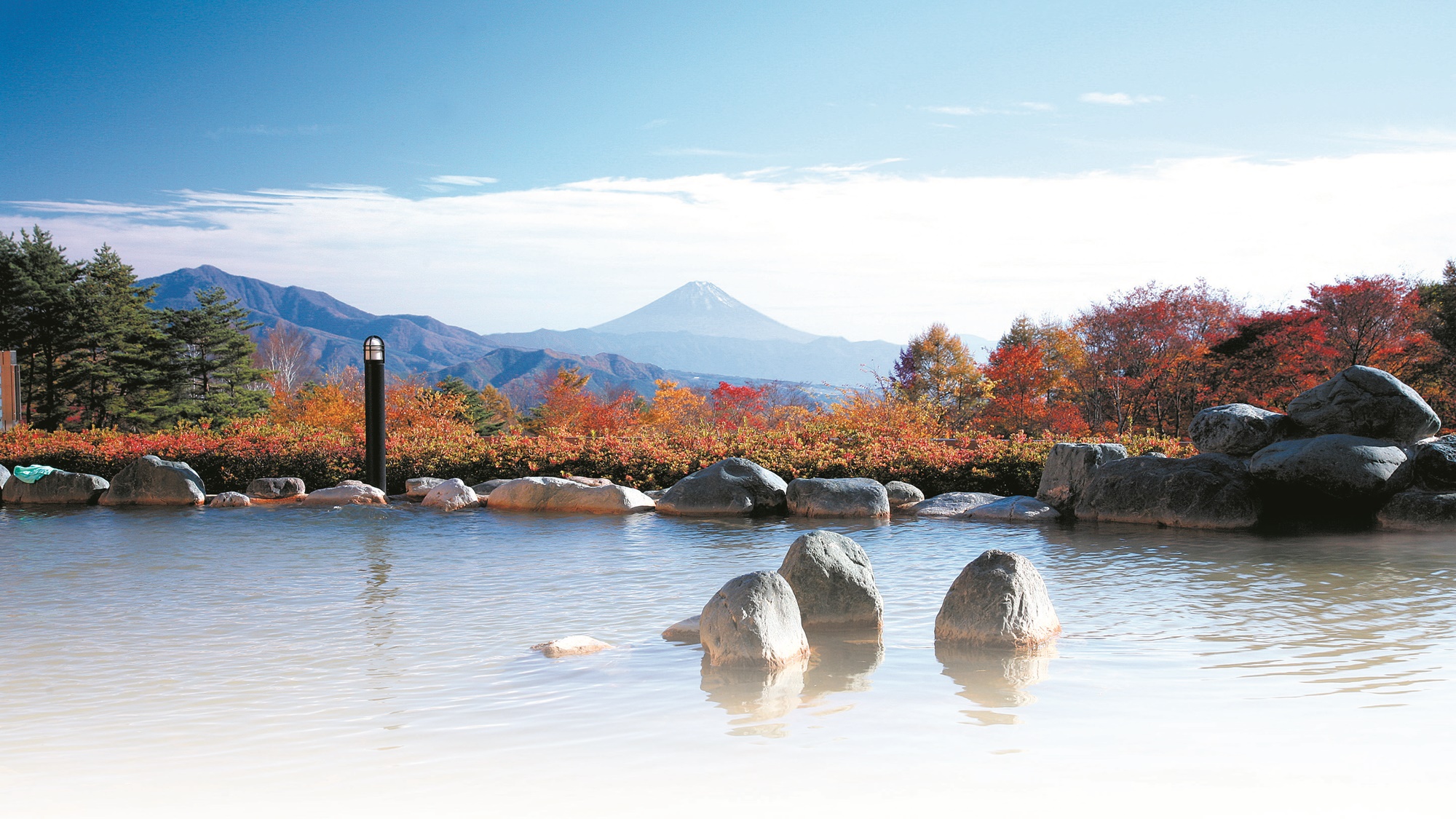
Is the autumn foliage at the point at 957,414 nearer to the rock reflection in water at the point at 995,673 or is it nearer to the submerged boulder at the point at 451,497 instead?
the submerged boulder at the point at 451,497

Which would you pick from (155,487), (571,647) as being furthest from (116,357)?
(571,647)

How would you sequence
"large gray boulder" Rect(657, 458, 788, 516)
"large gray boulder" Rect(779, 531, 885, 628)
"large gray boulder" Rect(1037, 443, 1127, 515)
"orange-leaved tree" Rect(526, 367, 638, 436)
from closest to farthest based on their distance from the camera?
"large gray boulder" Rect(779, 531, 885, 628) < "large gray boulder" Rect(1037, 443, 1127, 515) < "large gray boulder" Rect(657, 458, 788, 516) < "orange-leaved tree" Rect(526, 367, 638, 436)

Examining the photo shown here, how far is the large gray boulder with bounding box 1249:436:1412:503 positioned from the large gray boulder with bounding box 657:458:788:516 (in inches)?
223

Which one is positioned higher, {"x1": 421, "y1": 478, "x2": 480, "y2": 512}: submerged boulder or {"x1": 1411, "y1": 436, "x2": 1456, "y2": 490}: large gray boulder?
{"x1": 1411, "y1": 436, "x2": 1456, "y2": 490}: large gray boulder

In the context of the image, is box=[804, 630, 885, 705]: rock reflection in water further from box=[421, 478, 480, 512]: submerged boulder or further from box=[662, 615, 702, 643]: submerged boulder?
box=[421, 478, 480, 512]: submerged boulder

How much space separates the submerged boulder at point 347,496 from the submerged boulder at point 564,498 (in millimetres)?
1748

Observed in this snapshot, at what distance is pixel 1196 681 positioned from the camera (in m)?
4.55

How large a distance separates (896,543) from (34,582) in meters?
7.65

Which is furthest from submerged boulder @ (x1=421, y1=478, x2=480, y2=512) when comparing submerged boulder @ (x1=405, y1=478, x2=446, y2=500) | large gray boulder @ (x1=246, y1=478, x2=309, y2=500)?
large gray boulder @ (x1=246, y1=478, x2=309, y2=500)

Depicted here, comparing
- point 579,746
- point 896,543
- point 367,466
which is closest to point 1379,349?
point 896,543

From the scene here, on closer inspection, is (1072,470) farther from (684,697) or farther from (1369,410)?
(684,697)

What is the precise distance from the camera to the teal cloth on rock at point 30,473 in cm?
1455

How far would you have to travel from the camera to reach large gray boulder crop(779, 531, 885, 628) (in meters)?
5.78

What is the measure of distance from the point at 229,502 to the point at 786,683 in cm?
1127
